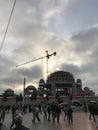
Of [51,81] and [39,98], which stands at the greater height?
[51,81]

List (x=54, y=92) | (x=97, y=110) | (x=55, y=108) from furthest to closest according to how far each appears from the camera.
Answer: (x=54, y=92) → (x=55, y=108) → (x=97, y=110)

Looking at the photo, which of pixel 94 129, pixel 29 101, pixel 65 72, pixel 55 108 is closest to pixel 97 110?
pixel 94 129

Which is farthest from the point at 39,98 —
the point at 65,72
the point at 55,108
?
the point at 55,108

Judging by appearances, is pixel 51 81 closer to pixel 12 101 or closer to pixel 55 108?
pixel 12 101

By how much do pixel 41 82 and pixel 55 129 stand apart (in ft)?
491

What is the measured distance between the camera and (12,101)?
417 ft

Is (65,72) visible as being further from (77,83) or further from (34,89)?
(34,89)

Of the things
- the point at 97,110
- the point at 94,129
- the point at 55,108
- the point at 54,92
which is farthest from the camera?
the point at 54,92

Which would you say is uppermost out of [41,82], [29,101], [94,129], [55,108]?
[41,82]

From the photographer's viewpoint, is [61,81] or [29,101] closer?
[29,101]

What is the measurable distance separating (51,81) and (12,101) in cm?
4717

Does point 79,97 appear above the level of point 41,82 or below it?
below

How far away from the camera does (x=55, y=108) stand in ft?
97.3

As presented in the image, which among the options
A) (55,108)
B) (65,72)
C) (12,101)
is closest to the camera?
(55,108)
